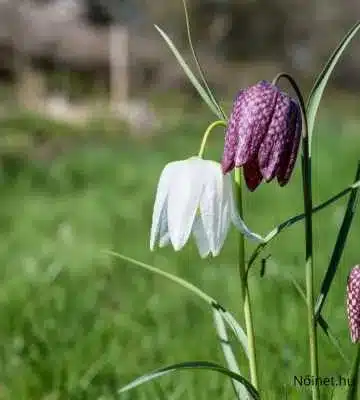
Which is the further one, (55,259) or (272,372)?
(55,259)

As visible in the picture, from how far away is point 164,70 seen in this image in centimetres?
1428

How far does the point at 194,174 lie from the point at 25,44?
11991 mm

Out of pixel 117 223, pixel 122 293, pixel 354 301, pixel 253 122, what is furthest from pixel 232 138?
pixel 117 223

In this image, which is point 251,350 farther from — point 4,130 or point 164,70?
point 164,70

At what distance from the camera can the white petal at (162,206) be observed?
48.0 inches

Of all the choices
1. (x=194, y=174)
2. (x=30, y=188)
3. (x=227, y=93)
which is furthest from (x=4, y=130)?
(x=194, y=174)

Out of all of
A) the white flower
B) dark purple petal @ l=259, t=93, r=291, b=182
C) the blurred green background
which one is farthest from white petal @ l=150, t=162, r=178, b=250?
the blurred green background

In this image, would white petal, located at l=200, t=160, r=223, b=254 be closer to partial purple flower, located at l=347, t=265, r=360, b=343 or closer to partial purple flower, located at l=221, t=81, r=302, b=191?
partial purple flower, located at l=221, t=81, r=302, b=191

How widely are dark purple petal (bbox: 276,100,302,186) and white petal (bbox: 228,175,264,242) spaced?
0.06m

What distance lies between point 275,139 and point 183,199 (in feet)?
0.41

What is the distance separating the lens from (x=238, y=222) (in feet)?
3.87

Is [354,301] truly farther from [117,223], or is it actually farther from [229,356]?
[117,223]

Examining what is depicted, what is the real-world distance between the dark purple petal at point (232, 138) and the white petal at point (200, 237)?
88 mm

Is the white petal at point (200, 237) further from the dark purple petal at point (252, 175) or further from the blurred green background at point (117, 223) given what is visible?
the blurred green background at point (117, 223)
